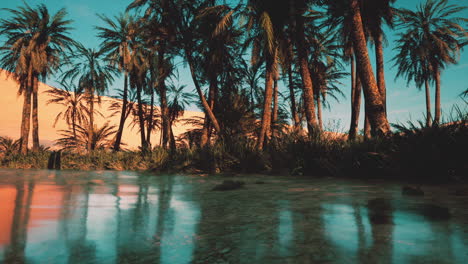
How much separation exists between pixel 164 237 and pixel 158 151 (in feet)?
31.7

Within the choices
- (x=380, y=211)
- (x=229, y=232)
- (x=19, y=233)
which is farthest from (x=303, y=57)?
(x=19, y=233)

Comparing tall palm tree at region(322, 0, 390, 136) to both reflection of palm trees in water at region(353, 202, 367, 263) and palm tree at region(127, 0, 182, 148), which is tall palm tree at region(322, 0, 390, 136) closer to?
reflection of palm trees in water at region(353, 202, 367, 263)

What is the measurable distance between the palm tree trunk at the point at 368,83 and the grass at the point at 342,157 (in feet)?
8.07

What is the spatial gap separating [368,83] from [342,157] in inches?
165

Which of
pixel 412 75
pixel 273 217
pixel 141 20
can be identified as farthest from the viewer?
pixel 412 75

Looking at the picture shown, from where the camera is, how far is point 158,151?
36.4 feet

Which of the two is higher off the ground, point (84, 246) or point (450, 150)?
point (450, 150)

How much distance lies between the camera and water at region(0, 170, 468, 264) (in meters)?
1.35

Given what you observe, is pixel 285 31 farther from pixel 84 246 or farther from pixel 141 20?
pixel 84 246

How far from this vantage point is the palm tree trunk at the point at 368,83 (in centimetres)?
925

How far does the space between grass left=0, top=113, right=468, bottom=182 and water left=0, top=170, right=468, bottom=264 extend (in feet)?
7.79

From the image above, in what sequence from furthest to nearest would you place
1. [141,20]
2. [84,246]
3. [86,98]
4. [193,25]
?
[86,98]
[141,20]
[193,25]
[84,246]

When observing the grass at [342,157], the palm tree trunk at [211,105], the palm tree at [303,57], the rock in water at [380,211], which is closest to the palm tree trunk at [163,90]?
the palm tree trunk at [211,105]

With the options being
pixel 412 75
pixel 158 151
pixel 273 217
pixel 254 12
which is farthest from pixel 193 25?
pixel 412 75
